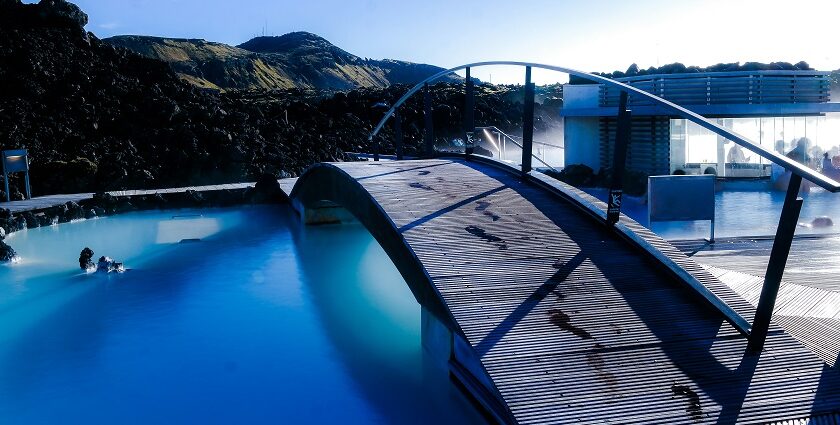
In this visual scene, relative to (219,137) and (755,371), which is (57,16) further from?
(755,371)

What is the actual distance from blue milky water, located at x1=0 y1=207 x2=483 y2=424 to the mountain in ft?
223

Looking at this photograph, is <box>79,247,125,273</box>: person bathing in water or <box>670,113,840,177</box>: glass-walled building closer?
<box>79,247,125,273</box>: person bathing in water

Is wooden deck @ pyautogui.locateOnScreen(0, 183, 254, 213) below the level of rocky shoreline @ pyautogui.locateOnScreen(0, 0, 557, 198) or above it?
below

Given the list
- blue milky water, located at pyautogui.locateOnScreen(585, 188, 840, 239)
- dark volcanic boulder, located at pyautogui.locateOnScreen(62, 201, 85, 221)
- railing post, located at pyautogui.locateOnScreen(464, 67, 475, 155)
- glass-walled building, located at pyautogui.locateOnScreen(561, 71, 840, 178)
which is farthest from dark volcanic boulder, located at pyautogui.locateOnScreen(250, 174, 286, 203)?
railing post, located at pyautogui.locateOnScreen(464, 67, 475, 155)

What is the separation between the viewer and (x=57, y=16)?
120 feet

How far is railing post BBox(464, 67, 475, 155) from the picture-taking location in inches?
457

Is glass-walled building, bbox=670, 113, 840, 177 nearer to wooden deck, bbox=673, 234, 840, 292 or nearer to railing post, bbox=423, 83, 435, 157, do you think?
railing post, bbox=423, 83, 435, 157

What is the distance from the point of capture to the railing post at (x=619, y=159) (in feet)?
24.6

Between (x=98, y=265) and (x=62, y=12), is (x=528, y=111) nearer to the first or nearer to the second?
(x=98, y=265)

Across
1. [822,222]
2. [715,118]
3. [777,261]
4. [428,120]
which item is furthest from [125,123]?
[777,261]

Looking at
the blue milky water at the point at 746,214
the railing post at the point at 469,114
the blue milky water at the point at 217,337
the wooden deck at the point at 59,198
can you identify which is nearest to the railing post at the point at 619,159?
the blue milky water at the point at 217,337

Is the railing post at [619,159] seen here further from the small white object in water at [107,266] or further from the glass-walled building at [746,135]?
the glass-walled building at [746,135]

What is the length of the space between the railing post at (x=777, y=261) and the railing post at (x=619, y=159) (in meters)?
2.13

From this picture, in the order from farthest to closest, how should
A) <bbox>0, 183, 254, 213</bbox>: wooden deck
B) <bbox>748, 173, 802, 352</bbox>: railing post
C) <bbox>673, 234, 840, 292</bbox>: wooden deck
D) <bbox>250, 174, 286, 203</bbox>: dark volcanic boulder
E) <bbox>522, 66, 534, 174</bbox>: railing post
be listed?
<bbox>250, 174, 286, 203</bbox>: dark volcanic boulder
<bbox>0, 183, 254, 213</bbox>: wooden deck
<bbox>522, 66, 534, 174</bbox>: railing post
<bbox>673, 234, 840, 292</bbox>: wooden deck
<bbox>748, 173, 802, 352</bbox>: railing post
